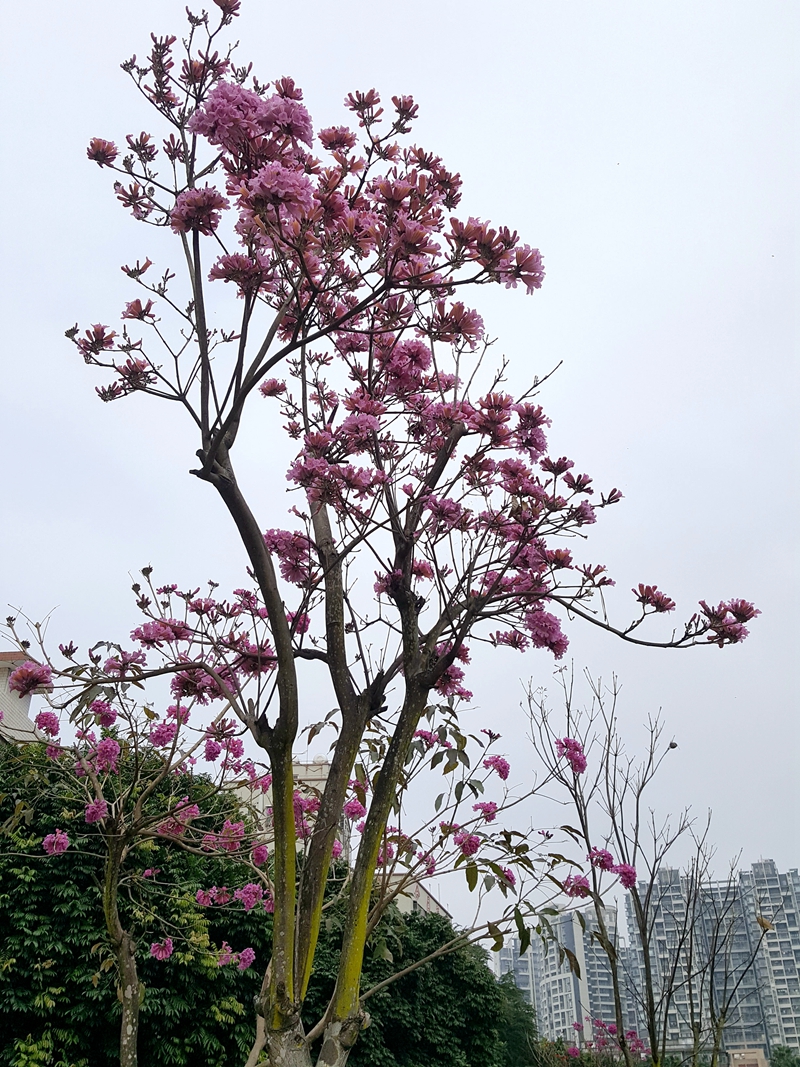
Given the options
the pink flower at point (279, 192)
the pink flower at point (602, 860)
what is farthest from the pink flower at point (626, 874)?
the pink flower at point (279, 192)

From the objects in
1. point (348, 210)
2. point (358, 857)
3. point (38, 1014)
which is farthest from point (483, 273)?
point (38, 1014)

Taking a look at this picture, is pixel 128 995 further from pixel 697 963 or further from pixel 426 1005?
pixel 426 1005

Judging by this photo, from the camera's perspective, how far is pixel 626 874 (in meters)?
3.18

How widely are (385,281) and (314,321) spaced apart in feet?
1.00

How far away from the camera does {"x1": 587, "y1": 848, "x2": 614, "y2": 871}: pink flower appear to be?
3162 millimetres

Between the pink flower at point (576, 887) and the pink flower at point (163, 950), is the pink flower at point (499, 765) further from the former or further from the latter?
the pink flower at point (163, 950)

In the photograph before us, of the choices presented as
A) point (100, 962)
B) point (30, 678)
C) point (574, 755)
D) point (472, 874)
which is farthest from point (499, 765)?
point (100, 962)

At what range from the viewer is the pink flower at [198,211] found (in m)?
1.75

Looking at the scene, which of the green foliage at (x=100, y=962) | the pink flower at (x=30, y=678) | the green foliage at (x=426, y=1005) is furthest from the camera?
the green foliage at (x=426, y=1005)

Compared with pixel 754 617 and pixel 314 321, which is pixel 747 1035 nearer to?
pixel 754 617

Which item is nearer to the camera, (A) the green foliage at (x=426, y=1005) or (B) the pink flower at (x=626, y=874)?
(B) the pink flower at (x=626, y=874)

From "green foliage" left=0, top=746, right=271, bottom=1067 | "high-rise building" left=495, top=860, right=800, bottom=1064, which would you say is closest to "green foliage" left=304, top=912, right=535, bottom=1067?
"high-rise building" left=495, top=860, right=800, bottom=1064

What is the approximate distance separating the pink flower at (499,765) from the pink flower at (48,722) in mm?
2038

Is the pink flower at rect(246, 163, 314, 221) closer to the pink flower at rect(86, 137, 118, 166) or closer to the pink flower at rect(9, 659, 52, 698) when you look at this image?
the pink flower at rect(86, 137, 118, 166)
